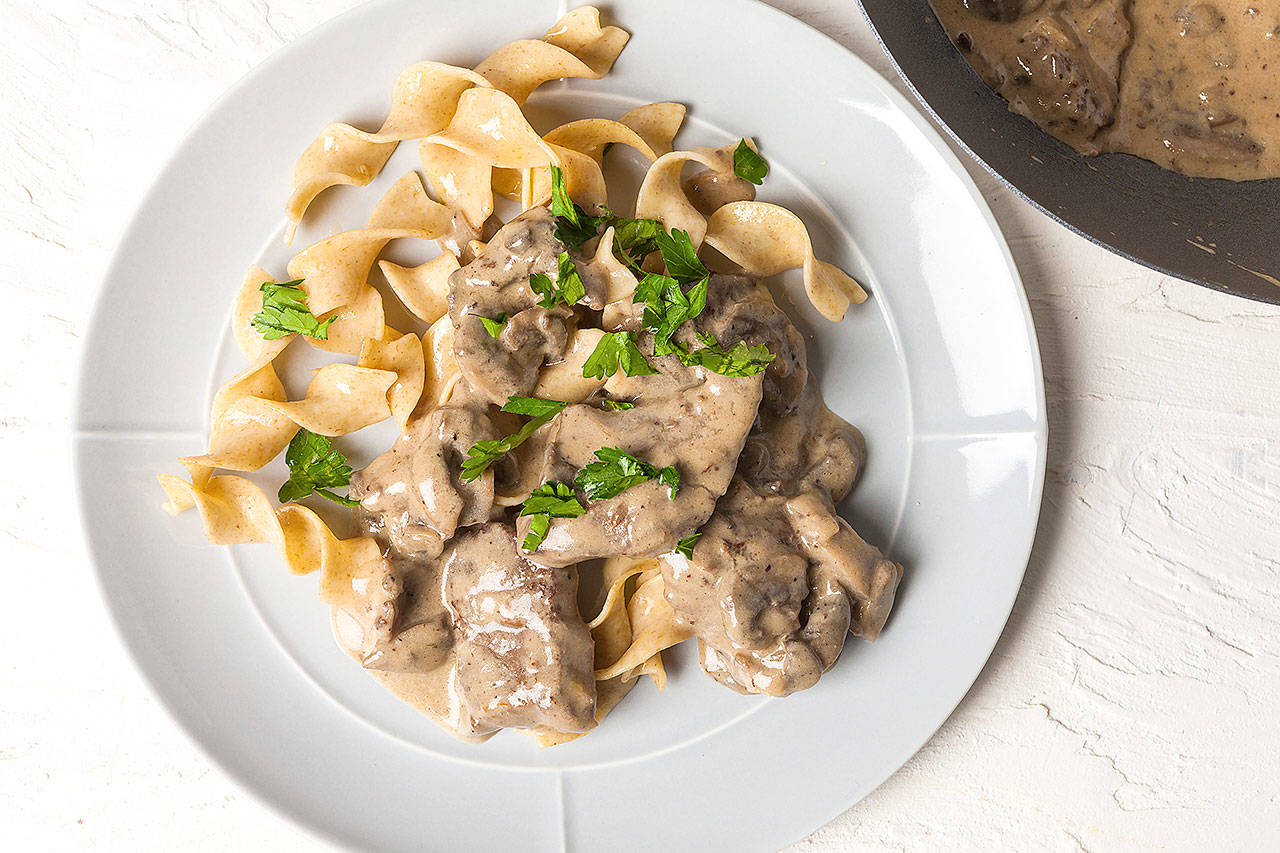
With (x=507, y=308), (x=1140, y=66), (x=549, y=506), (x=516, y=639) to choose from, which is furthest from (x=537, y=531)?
(x=1140, y=66)

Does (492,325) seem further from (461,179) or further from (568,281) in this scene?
(461,179)

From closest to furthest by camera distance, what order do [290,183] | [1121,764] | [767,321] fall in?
[767,321], [290,183], [1121,764]

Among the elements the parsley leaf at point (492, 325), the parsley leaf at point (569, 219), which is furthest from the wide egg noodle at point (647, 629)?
the parsley leaf at point (569, 219)

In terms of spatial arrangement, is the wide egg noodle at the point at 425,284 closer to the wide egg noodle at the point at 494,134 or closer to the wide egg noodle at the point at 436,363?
the wide egg noodle at the point at 436,363

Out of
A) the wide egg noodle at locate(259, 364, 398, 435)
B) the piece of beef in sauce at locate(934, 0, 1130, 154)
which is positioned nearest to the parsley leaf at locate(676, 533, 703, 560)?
the wide egg noodle at locate(259, 364, 398, 435)

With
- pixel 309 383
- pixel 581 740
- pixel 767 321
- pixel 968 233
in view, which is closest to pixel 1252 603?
pixel 968 233

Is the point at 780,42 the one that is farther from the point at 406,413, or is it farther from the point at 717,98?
the point at 406,413
